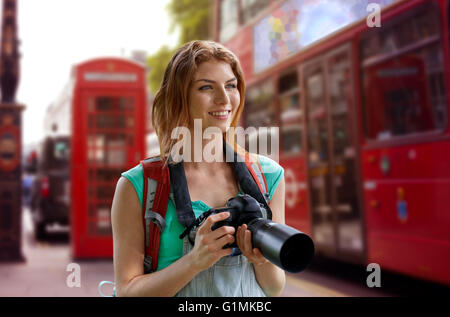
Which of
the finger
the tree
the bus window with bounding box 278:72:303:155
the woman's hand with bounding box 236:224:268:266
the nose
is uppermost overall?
the tree

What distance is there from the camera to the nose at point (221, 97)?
1.20m

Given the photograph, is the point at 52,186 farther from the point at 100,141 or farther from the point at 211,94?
the point at 211,94

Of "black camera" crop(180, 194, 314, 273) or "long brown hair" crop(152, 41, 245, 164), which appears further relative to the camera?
"long brown hair" crop(152, 41, 245, 164)

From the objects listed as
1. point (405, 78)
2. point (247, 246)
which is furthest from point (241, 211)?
point (405, 78)

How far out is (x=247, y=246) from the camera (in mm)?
1055

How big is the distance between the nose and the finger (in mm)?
307

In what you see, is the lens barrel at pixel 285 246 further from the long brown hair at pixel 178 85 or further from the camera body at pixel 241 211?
the long brown hair at pixel 178 85

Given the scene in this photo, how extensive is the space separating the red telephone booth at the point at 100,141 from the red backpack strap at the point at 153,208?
488 centimetres

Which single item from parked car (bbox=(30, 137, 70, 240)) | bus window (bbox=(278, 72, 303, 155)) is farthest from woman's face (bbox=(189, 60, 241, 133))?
parked car (bbox=(30, 137, 70, 240))

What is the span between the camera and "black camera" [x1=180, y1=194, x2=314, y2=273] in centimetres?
96

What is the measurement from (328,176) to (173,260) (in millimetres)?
4114

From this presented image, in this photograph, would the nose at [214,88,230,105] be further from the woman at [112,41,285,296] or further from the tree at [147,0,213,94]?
the tree at [147,0,213,94]
